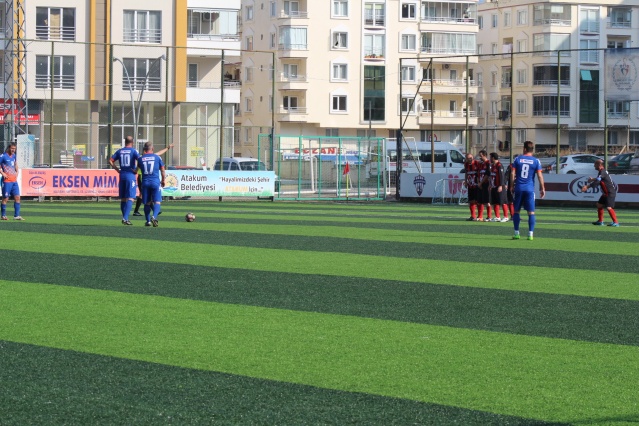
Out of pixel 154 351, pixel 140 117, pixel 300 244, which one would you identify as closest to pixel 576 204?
pixel 300 244

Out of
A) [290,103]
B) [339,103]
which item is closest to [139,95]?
[290,103]

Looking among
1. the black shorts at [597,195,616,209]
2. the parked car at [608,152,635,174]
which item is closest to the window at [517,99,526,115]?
the parked car at [608,152,635,174]

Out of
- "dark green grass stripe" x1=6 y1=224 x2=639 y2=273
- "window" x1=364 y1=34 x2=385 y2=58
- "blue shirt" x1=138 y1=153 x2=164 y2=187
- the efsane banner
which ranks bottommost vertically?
"dark green grass stripe" x1=6 y1=224 x2=639 y2=273

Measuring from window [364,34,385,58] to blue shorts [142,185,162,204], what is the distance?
225 ft

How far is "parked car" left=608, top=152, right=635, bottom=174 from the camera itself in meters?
50.1

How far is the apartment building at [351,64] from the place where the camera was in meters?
90.6

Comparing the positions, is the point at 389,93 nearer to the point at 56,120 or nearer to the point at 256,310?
the point at 56,120

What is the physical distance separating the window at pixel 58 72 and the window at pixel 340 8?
35.9 metres

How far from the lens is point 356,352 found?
31.7ft

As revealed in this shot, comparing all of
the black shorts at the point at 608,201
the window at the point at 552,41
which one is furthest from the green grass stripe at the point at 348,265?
the window at the point at 552,41

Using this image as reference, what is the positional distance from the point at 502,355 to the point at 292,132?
83.0 meters

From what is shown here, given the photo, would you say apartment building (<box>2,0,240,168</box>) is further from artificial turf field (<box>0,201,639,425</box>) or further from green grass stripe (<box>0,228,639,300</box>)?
artificial turf field (<box>0,201,639,425</box>)

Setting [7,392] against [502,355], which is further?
[502,355]

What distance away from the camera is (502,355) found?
954cm
